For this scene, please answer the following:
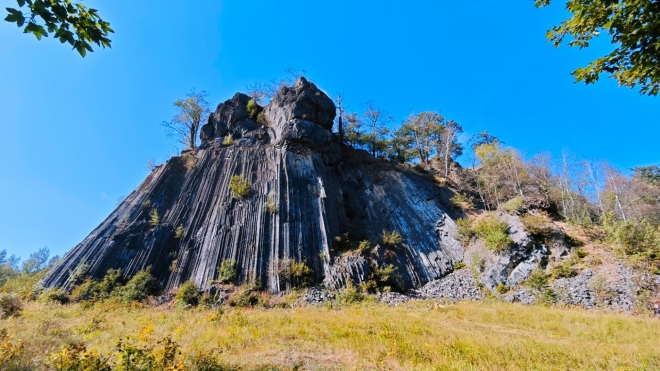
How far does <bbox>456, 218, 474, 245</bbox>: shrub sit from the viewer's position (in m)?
19.3

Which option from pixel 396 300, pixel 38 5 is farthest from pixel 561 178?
pixel 38 5

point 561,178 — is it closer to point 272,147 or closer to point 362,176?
point 362,176

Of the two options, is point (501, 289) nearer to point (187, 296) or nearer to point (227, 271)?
point (227, 271)

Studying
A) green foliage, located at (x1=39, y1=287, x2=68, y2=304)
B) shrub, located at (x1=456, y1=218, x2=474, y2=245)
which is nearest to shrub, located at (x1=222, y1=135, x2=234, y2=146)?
green foliage, located at (x1=39, y1=287, x2=68, y2=304)

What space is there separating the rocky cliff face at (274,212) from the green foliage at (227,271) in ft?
1.16

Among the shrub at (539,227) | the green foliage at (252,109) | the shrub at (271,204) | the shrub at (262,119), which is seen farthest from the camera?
the green foliage at (252,109)

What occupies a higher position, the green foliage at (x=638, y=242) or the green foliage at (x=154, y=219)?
the green foliage at (x=154, y=219)

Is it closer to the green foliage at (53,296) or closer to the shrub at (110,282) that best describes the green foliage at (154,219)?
the shrub at (110,282)

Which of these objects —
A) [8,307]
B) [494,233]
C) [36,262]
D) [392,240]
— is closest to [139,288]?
[8,307]

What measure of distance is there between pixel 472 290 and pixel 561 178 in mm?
17695

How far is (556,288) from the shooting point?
1297cm

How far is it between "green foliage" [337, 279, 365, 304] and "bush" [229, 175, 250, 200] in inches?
390

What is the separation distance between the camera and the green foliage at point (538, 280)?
1349cm

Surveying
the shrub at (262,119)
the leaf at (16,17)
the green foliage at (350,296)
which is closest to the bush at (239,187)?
the shrub at (262,119)
